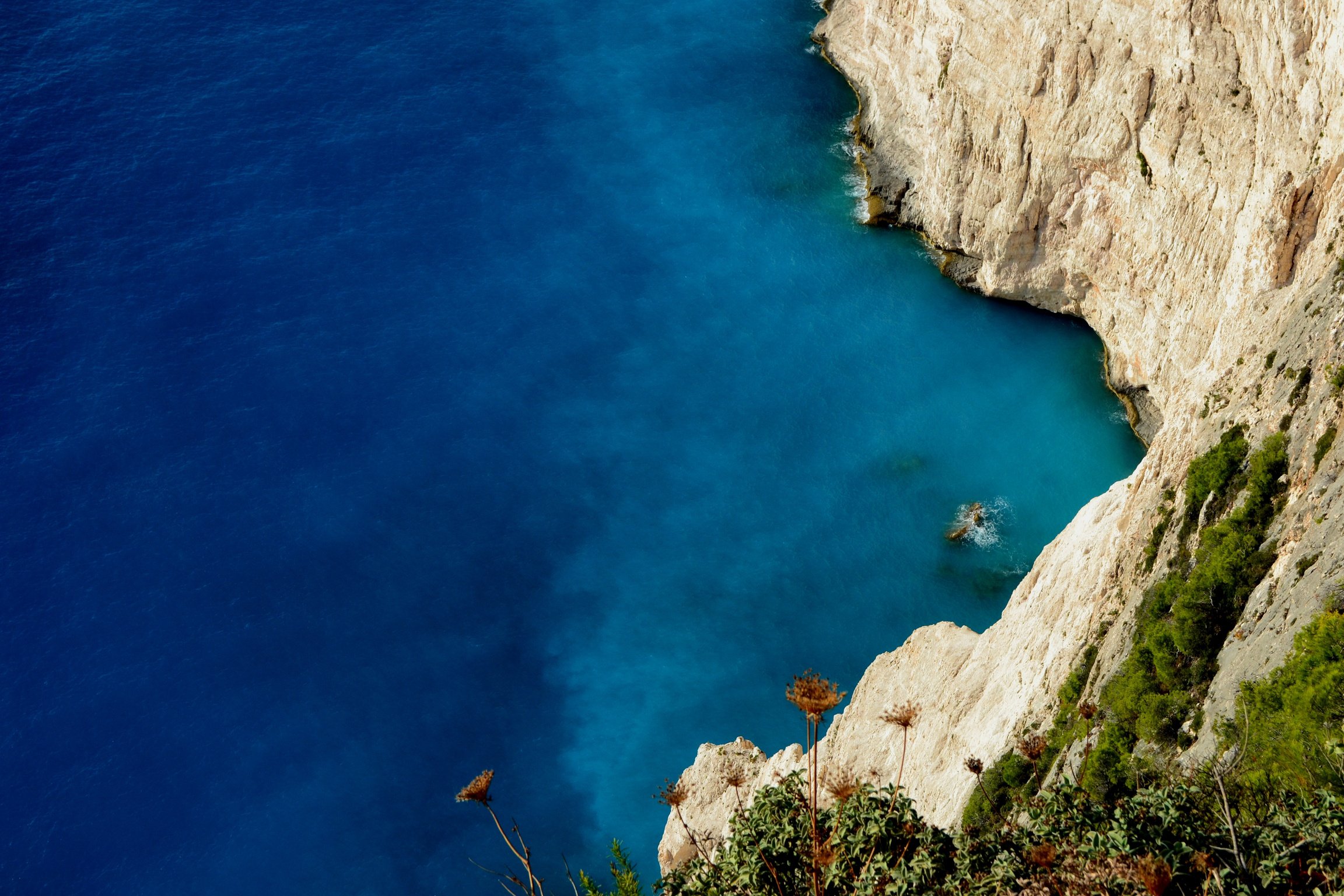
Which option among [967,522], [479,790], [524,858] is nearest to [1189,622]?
[524,858]

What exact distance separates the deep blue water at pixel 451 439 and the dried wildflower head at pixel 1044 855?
30.3m

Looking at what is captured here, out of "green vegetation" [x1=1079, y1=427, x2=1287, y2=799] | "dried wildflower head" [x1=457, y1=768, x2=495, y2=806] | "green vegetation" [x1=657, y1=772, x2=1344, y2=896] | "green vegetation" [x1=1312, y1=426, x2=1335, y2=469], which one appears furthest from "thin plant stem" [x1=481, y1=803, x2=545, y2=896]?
"green vegetation" [x1=1312, y1=426, x2=1335, y2=469]

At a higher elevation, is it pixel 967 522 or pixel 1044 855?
pixel 1044 855

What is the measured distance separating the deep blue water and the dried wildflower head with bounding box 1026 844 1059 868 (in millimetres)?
30274

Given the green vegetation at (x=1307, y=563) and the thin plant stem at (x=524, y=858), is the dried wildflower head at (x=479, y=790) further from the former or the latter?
the green vegetation at (x=1307, y=563)

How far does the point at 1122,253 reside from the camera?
178 ft

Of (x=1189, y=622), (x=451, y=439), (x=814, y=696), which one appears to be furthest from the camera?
(x=451, y=439)

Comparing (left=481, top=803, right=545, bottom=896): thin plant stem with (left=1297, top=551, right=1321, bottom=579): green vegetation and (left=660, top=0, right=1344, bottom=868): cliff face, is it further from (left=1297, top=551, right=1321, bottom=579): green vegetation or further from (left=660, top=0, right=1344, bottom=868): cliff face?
(left=1297, top=551, right=1321, bottom=579): green vegetation

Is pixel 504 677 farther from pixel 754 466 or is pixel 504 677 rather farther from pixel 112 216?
pixel 112 216

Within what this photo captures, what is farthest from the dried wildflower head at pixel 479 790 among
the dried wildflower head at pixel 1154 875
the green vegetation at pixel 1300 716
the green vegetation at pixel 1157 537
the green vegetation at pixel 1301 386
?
the green vegetation at pixel 1301 386

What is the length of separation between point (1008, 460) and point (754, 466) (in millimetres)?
12265

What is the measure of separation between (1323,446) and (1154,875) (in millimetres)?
17552

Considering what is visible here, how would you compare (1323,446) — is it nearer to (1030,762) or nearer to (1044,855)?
(1030,762)

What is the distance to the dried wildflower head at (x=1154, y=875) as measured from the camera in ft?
50.7
